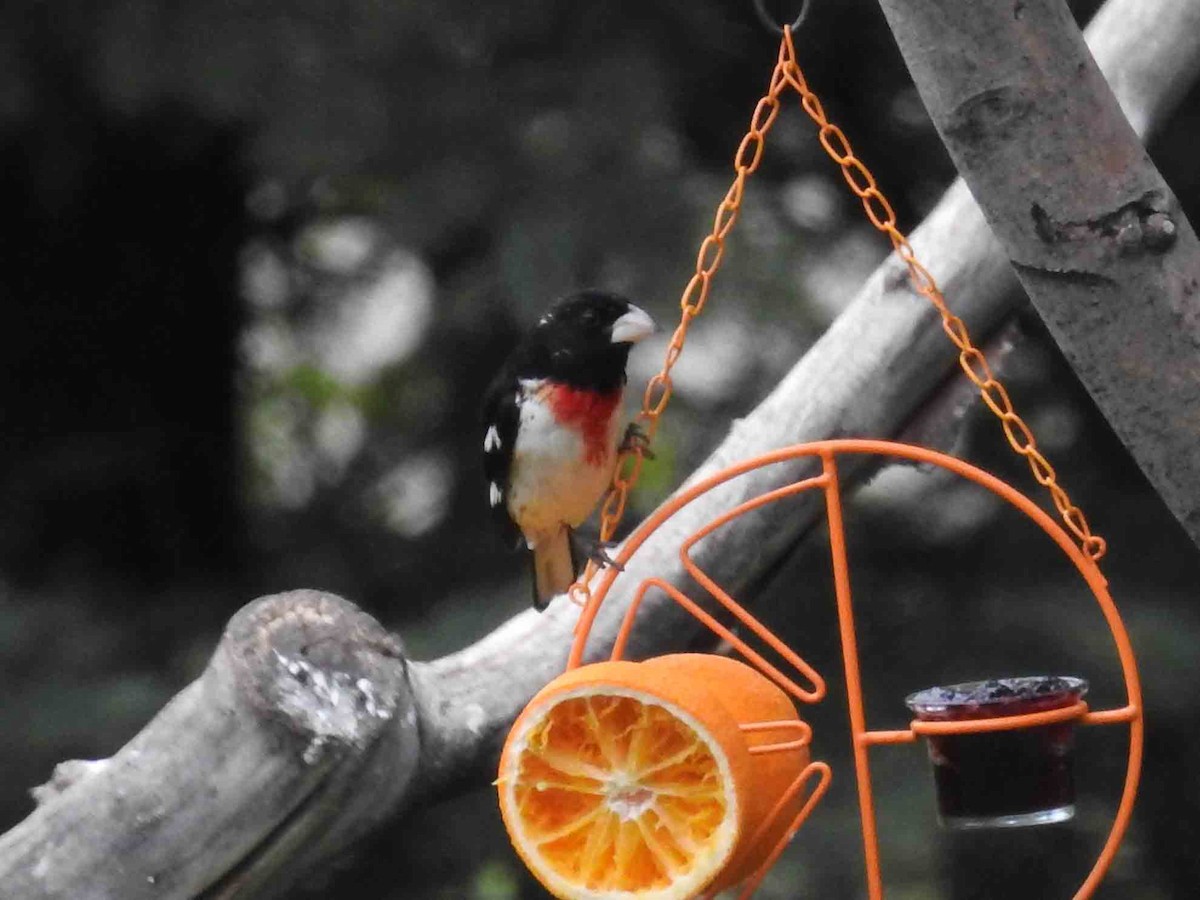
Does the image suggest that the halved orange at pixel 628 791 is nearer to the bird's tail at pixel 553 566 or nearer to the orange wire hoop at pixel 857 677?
the orange wire hoop at pixel 857 677

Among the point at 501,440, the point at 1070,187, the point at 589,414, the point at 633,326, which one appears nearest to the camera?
the point at 1070,187

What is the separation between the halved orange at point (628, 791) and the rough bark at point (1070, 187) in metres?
0.43

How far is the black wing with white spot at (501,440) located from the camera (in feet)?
7.72

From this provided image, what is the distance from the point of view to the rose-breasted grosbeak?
2.20 meters

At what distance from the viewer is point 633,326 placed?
6.97 feet

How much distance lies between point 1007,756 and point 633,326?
84 cm

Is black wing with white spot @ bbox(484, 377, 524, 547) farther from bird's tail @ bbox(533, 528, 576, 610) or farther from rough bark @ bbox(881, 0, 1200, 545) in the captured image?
rough bark @ bbox(881, 0, 1200, 545)

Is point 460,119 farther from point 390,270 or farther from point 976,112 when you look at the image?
point 976,112

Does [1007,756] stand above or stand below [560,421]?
below

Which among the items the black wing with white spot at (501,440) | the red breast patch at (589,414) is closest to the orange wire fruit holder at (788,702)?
the red breast patch at (589,414)

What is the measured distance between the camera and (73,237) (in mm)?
3156

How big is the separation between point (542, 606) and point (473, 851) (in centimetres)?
63

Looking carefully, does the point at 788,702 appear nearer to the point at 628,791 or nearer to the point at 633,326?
the point at 628,791

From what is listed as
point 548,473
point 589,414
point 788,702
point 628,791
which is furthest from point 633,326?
point 628,791
